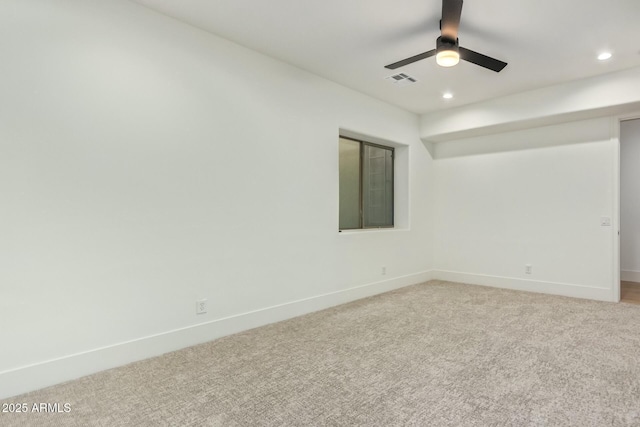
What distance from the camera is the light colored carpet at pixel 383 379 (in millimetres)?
1914

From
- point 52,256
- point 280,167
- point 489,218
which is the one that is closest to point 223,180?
point 280,167

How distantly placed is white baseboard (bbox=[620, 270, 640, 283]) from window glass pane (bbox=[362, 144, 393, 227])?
3.99 m

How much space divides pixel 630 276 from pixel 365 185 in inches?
186

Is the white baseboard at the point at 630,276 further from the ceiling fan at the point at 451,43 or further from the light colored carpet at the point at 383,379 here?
the ceiling fan at the point at 451,43

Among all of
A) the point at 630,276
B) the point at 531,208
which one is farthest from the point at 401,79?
the point at 630,276

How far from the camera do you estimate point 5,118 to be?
2.14m

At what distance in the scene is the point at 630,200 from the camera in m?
5.66

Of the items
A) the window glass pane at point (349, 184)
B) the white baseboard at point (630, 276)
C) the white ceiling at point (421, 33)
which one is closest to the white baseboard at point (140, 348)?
the window glass pane at point (349, 184)

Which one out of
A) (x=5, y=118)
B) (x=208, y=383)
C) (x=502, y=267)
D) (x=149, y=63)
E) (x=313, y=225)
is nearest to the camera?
(x=5, y=118)

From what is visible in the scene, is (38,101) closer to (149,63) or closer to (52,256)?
(149,63)

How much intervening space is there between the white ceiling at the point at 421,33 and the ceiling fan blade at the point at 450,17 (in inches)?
Result: 8.2

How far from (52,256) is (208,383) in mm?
1346

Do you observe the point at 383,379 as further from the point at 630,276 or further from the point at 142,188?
the point at 630,276

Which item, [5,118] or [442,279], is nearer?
[5,118]
